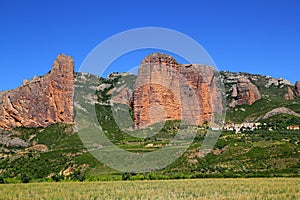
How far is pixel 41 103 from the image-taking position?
5325 inches

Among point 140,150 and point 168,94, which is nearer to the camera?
point 140,150

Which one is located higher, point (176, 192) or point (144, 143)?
point (144, 143)

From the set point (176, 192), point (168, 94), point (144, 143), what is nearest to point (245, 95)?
point (168, 94)

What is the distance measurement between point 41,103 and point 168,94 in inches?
1797

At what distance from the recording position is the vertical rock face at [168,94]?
143000 millimetres

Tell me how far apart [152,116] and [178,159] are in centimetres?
5650

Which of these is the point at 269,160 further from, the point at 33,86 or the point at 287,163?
the point at 33,86

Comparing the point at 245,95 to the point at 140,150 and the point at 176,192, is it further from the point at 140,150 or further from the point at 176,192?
the point at 176,192

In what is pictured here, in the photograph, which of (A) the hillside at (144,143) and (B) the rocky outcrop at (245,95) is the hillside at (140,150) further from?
(B) the rocky outcrop at (245,95)

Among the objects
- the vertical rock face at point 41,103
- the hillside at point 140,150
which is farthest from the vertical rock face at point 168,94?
the vertical rock face at point 41,103

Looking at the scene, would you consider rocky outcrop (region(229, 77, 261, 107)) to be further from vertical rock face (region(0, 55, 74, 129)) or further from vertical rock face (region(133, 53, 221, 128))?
vertical rock face (region(0, 55, 74, 129))

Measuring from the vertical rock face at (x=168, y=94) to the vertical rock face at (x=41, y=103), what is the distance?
25881 mm

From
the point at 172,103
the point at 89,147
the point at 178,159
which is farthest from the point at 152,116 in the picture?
the point at 178,159

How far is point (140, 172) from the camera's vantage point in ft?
255
